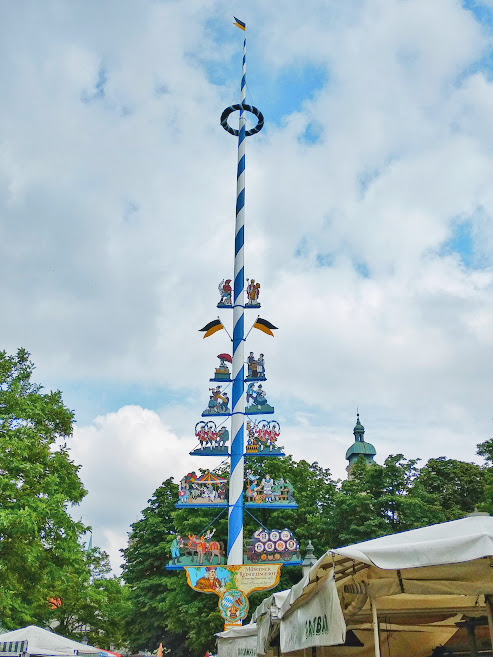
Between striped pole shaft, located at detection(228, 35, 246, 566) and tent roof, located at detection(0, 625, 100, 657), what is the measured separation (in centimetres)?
663

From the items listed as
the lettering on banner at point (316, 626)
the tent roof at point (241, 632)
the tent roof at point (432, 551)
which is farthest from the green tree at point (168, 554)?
the tent roof at point (432, 551)

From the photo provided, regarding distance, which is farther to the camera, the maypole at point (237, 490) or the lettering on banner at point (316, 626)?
the maypole at point (237, 490)

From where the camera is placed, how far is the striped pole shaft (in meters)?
18.5

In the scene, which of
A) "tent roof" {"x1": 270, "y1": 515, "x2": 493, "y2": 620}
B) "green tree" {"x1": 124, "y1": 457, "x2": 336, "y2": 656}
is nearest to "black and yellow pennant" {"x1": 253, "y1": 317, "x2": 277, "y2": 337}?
"green tree" {"x1": 124, "y1": 457, "x2": 336, "y2": 656}

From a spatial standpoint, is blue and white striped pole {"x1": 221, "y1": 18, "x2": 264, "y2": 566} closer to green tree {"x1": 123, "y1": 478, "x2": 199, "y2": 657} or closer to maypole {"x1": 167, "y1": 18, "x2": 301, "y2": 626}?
maypole {"x1": 167, "y1": 18, "x2": 301, "y2": 626}

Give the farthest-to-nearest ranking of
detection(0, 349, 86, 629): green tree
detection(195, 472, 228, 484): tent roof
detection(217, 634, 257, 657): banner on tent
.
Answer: detection(195, 472, 228, 484): tent roof < detection(0, 349, 86, 629): green tree < detection(217, 634, 257, 657): banner on tent

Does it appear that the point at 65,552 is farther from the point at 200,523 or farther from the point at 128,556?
the point at 128,556

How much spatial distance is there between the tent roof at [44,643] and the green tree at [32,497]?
4444 mm

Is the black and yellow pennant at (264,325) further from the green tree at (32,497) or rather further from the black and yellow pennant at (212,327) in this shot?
the green tree at (32,497)

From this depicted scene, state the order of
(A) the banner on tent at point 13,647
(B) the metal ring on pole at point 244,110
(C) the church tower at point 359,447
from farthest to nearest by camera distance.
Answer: (C) the church tower at point 359,447 < (B) the metal ring on pole at point 244,110 < (A) the banner on tent at point 13,647

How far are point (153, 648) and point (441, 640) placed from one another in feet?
85.6

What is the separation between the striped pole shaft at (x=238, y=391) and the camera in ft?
60.6

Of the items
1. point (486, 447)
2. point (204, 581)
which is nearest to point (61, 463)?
point (204, 581)

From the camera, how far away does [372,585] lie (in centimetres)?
531
